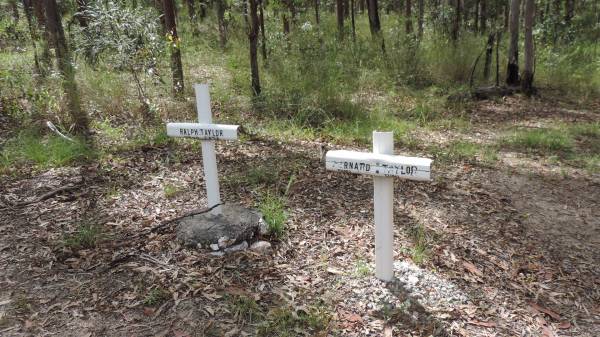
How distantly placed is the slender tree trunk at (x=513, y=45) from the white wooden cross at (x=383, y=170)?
6962mm

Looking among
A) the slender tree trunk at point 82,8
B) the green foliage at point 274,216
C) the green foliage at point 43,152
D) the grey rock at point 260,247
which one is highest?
the slender tree trunk at point 82,8

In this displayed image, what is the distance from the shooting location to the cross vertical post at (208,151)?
10.4 ft

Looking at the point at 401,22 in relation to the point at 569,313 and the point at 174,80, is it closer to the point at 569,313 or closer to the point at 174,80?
the point at 174,80

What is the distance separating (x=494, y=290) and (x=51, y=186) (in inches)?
147

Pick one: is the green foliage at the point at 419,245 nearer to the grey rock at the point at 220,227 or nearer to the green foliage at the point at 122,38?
the grey rock at the point at 220,227

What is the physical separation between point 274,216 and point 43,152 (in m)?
2.83

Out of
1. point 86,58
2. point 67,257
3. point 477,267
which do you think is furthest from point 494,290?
point 86,58

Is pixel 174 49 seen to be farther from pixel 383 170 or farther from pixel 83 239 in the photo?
pixel 383 170

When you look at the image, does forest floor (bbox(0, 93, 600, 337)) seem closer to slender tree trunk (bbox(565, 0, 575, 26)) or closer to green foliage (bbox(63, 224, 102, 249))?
green foliage (bbox(63, 224, 102, 249))

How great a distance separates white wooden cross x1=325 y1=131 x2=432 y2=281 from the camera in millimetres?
2436

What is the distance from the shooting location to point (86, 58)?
641 cm

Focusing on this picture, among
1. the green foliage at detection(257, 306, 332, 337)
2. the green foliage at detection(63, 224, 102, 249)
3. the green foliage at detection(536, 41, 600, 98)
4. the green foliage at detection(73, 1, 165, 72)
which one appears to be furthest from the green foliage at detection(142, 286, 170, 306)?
the green foliage at detection(536, 41, 600, 98)

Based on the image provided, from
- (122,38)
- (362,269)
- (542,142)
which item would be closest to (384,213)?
(362,269)

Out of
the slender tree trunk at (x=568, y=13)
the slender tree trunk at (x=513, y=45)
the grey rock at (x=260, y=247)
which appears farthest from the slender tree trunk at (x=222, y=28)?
the slender tree trunk at (x=568, y=13)
